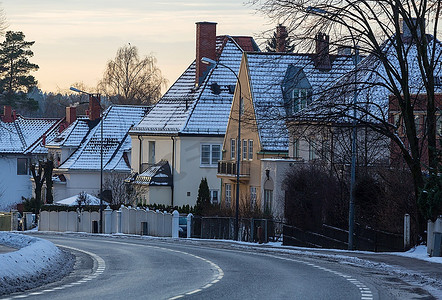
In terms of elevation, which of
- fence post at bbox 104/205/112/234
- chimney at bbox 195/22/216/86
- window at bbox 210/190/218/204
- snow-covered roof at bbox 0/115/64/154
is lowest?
fence post at bbox 104/205/112/234

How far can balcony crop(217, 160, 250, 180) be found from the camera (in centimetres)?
5931

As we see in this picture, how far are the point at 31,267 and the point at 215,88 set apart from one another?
51.2m

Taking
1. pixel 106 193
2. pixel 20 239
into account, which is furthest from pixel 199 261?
pixel 106 193

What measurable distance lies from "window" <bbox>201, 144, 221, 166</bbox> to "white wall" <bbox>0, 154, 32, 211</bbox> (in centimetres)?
3269

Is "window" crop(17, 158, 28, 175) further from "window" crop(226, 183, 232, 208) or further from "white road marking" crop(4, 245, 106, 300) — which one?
"white road marking" crop(4, 245, 106, 300)

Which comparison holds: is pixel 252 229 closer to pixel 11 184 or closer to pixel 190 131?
pixel 190 131

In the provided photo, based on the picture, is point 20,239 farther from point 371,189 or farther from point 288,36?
point 371,189

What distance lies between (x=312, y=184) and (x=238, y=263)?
15.9 meters

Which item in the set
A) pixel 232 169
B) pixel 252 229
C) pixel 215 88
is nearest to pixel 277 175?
pixel 252 229

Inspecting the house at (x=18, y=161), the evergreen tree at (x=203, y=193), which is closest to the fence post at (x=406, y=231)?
the evergreen tree at (x=203, y=193)

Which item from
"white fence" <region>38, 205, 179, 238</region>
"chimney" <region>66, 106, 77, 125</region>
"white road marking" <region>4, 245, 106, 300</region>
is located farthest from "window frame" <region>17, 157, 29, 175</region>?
"white road marking" <region>4, 245, 106, 300</region>

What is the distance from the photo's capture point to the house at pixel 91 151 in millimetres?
82312

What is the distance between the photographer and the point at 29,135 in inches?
3981

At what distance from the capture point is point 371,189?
39281 mm
